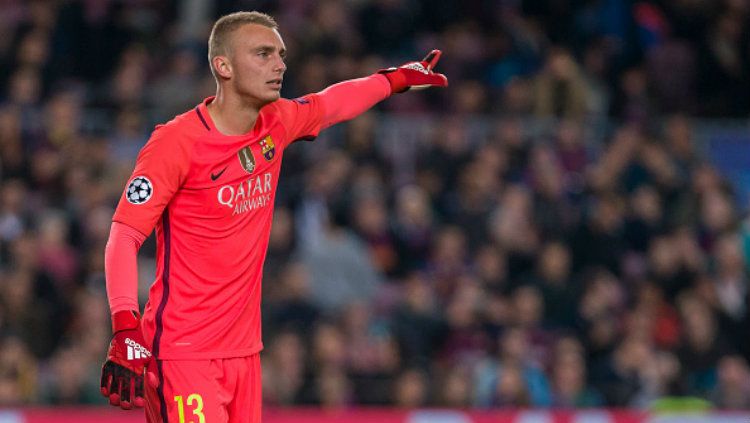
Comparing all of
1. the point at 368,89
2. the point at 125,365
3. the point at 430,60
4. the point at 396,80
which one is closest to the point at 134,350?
the point at 125,365

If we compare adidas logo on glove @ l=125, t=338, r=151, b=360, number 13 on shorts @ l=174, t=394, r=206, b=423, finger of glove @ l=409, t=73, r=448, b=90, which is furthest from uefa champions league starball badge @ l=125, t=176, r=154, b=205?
finger of glove @ l=409, t=73, r=448, b=90

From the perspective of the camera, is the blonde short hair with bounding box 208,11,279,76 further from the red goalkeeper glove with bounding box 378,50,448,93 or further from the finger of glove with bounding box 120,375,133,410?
the finger of glove with bounding box 120,375,133,410

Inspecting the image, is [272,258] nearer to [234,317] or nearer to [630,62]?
[630,62]

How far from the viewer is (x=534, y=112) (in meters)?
13.5

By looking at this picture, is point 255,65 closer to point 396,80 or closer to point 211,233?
point 211,233

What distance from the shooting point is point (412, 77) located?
→ 6.61m

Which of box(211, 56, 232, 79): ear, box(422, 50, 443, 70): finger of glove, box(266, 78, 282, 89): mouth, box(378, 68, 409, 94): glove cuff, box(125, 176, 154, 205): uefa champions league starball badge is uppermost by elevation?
box(422, 50, 443, 70): finger of glove

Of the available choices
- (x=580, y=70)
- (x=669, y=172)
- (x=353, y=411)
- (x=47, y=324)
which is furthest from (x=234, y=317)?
(x=580, y=70)

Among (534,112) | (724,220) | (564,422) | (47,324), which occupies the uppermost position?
(534,112)

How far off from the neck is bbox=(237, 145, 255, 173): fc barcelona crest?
8 centimetres

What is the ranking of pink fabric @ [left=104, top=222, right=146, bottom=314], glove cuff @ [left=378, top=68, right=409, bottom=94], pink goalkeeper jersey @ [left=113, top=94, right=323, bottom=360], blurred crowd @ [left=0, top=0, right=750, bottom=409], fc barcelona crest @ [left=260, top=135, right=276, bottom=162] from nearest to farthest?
pink fabric @ [left=104, top=222, right=146, bottom=314] < pink goalkeeper jersey @ [left=113, top=94, right=323, bottom=360] < fc barcelona crest @ [left=260, top=135, right=276, bottom=162] < glove cuff @ [left=378, top=68, right=409, bottom=94] < blurred crowd @ [left=0, top=0, right=750, bottom=409]

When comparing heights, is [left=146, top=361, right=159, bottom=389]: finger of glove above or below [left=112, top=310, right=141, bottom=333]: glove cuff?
below

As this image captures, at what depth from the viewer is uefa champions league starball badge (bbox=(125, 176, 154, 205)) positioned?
17.6 ft

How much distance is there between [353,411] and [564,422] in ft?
4.76
